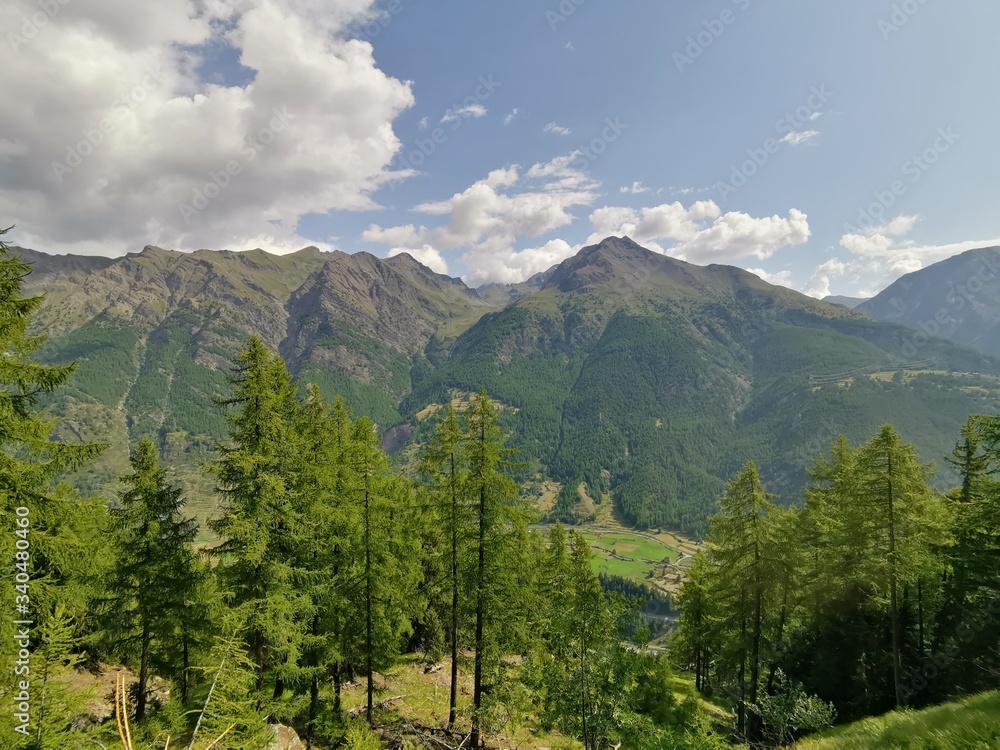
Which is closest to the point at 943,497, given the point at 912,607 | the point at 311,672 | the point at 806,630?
the point at 912,607

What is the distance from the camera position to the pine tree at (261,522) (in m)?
17.9

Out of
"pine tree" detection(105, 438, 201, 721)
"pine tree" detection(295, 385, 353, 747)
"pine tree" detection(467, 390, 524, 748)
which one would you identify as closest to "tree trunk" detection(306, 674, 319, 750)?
"pine tree" detection(295, 385, 353, 747)

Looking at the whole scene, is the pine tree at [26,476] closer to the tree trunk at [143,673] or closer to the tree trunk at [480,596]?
the tree trunk at [143,673]

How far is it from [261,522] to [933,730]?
2106cm

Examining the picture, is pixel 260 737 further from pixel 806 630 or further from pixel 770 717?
pixel 806 630

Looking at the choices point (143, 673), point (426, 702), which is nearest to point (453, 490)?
point (426, 702)

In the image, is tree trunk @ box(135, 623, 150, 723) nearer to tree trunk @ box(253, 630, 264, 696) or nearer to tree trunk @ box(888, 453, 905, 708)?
tree trunk @ box(253, 630, 264, 696)

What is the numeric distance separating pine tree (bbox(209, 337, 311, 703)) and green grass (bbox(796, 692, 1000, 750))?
59.2ft

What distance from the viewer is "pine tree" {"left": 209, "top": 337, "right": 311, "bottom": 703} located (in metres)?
17.9

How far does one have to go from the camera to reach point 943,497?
31.3 meters

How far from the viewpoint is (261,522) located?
18.5m

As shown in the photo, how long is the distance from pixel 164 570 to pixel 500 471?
15721 mm

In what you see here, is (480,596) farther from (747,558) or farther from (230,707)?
(747,558)

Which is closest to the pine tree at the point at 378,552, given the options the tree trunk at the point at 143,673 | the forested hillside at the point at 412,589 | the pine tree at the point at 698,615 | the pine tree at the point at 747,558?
the forested hillside at the point at 412,589
